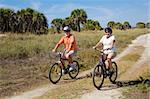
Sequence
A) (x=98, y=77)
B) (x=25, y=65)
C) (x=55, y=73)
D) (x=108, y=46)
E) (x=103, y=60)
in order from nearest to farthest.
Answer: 1. (x=98, y=77)
2. (x=103, y=60)
3. (x=108, y=46)
4. (x=55, y=73)
5. (x=25, y=65)

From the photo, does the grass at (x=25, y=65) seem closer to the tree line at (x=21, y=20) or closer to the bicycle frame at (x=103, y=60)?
the bicycle frame at (x=103, y=60)

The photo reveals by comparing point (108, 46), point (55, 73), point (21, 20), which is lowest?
point (55, 73)

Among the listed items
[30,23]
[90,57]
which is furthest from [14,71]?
[30,23]

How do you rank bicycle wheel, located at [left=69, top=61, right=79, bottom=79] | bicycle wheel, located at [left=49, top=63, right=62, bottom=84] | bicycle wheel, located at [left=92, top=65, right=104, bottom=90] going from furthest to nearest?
bicycle wheel, located at [left=69, top=61, right=79, bottom=79] → bicycle wheel, located at [left=49, top=63, right=62, bottom=84] → bicycle wheel, located at [left=92, top=65, right=104, bottom=90]

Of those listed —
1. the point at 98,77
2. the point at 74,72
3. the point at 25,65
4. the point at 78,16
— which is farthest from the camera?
the point at 78,16

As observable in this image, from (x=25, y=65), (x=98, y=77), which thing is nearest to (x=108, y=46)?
(x=98, y=77)

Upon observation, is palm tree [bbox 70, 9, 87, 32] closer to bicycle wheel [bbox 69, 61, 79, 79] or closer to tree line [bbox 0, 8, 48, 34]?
tree line [bbox 0, 8, 48, 34]

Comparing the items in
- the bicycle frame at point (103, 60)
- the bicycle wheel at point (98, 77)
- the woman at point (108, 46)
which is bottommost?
the bicycle wheel at point (98, 77)

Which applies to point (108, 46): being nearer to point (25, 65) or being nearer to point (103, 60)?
point (103, 60)

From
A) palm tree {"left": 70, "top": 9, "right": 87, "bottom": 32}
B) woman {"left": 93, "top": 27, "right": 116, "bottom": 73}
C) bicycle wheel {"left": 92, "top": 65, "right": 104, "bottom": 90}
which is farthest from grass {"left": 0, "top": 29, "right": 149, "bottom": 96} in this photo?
palm tree {"left": 70, "top": 9, "right": 87, "bottom": 32}

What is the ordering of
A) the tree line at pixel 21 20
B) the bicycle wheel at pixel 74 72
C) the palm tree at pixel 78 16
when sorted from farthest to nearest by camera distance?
the palm tree at pixel 78 16 < the tree line at pixel 21 20 < the bicycle wheel at pixel 74 72

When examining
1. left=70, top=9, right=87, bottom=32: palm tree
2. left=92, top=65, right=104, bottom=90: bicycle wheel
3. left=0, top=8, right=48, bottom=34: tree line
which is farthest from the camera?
left=70, top=9, right=87, bottom=32: palm tree

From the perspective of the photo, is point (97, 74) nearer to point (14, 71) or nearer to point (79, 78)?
point (79, 78)

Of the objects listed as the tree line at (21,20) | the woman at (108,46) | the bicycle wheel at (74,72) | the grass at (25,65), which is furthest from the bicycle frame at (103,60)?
the tree line at (21,20)
